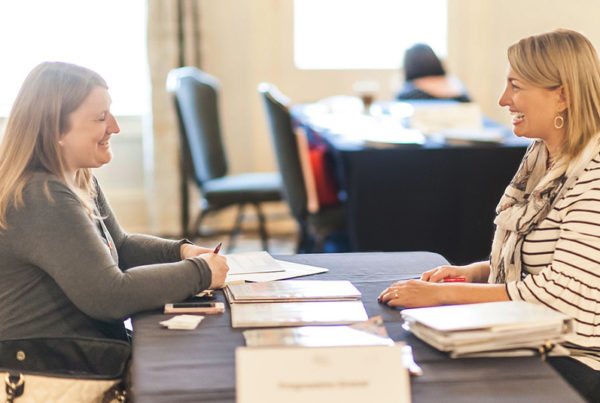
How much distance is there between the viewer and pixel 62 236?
1463 millimetres

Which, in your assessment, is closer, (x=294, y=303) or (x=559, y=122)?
(x=294, y=303)

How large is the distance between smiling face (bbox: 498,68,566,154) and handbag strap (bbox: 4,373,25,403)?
3.74ft

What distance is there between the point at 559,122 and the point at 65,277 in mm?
1055

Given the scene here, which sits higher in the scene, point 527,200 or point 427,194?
point 527,200

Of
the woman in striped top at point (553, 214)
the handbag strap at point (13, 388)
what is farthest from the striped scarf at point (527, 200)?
the handbag strap at point (13, 388)

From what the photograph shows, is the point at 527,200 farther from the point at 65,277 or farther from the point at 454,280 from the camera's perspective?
the point at 65,277

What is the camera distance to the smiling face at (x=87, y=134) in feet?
5.25

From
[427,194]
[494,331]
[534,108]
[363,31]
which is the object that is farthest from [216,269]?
[363,31]

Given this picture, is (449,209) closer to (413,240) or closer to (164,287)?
(413,240)

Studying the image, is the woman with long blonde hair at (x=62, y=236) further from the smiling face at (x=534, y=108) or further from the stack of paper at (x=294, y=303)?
the smiling face at (x=534, y=108)

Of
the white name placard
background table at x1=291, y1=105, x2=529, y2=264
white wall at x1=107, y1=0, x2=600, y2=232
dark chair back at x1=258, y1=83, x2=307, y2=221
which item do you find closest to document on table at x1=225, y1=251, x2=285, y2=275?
the white name placard

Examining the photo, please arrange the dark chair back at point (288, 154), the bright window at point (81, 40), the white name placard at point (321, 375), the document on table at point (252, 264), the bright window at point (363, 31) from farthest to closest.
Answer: the bright window at point (363, 31) → the bright window at point (81, 40) → the dark chair back at point (288, 154) → the document on table at point (252, 264) → the white name placard at point (321, 375)

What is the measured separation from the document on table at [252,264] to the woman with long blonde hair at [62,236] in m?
0.16

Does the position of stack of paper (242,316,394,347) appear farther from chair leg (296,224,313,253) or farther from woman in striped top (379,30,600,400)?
chair leg (296,224,313,253)
